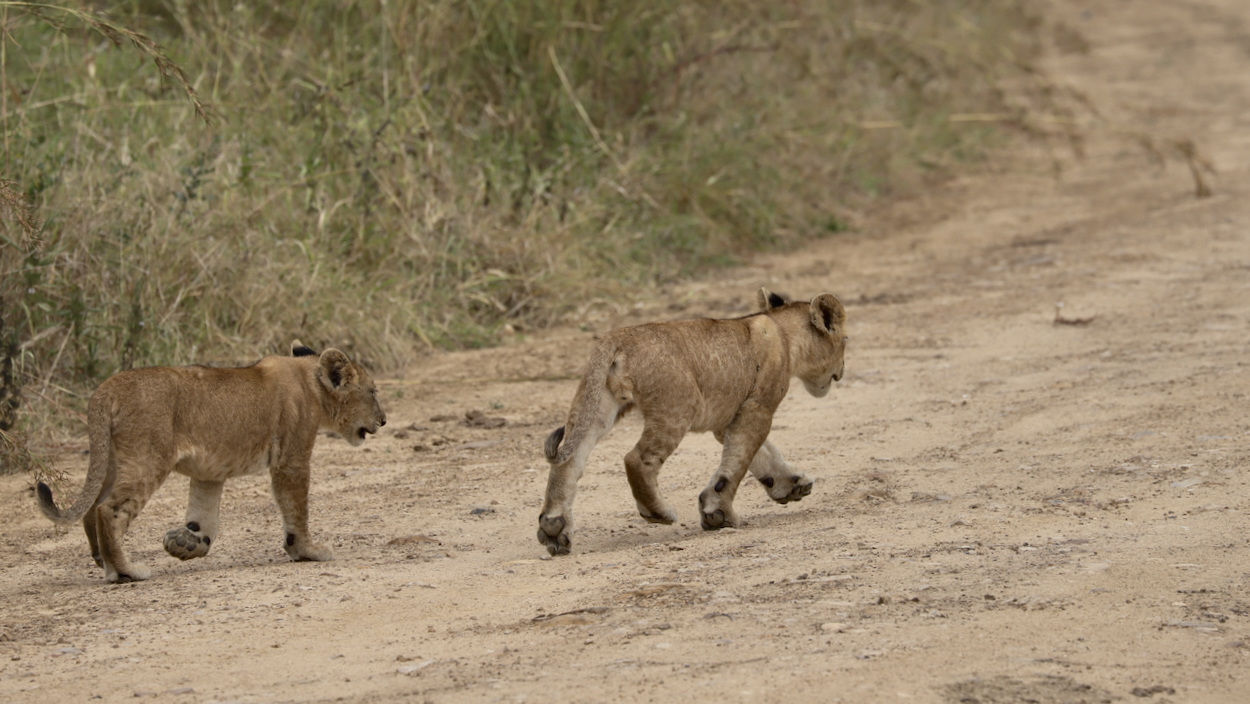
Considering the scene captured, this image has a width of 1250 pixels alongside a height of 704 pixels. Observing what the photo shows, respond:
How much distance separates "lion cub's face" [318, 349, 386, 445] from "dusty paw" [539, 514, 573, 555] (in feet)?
3.42

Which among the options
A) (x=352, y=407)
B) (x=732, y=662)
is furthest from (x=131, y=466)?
(x=732, y=662)

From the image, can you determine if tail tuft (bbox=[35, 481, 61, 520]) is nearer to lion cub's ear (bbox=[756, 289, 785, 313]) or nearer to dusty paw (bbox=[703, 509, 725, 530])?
dusty paw (bbox=[703, 509, 725, 530])

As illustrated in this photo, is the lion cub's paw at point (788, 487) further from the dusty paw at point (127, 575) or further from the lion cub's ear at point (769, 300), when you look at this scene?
the dusty paw at point (127, 575)

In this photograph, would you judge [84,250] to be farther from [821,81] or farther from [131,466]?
[821,81]

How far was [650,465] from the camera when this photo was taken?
605 cm

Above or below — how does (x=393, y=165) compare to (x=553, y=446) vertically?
above

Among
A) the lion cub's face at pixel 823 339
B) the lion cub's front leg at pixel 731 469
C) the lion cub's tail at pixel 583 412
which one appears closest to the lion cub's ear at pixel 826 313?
the lion cub's face at pixel 823 339

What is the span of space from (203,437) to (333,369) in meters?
0.73

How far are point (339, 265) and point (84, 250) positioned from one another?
1889 mm

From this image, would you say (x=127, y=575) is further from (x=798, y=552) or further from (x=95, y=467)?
(x=798, y=552)

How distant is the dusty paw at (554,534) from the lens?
19.3ft

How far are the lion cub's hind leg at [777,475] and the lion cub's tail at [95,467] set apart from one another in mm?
2722

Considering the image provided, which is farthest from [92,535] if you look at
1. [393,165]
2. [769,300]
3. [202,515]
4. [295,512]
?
[393,165]

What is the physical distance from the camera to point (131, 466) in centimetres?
554
